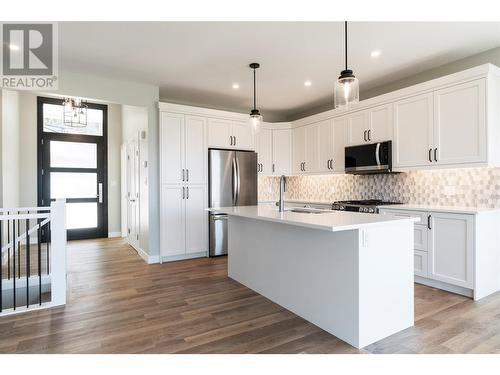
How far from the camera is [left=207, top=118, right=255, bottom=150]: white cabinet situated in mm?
4875

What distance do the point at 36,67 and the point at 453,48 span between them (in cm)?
488

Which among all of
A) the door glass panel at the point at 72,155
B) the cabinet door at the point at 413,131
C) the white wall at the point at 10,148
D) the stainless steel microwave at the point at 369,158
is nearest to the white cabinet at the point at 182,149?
the stainless steel microwave at the point at 369,158

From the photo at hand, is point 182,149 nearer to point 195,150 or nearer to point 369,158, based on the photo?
point 195,150

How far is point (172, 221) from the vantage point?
4.53 meters

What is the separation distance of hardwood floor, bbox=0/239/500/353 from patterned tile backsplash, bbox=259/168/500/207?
110 cm

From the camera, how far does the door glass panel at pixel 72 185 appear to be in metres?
6.13

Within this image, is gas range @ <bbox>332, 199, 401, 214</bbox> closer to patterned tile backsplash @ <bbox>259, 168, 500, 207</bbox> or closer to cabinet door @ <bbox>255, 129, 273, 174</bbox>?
patterned tile backsplash @ <bbox>259, 168, 500, 207</bbox>

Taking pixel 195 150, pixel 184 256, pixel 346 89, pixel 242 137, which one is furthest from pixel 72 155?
pixel 346 89

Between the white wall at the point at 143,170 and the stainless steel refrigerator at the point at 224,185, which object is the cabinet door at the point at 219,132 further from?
the white wall at the point at 143,170

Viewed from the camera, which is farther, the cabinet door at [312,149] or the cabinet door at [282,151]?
the cabinet door at [282,151]

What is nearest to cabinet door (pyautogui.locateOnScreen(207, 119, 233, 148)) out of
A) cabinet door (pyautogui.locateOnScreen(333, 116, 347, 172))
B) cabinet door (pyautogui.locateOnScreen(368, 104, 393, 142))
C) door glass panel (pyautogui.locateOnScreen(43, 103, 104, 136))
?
cabinet door (pyautogui.locateOnScreen(333, 116, 347, 172))

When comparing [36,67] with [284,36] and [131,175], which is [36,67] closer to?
[131,175]

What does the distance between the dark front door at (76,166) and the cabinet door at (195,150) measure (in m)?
3.02
